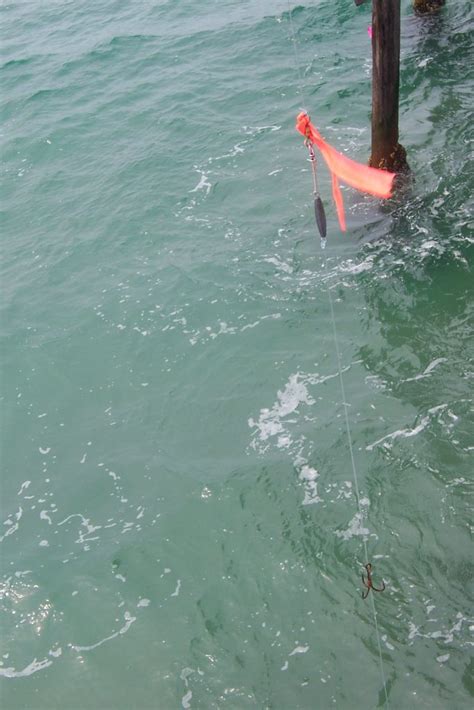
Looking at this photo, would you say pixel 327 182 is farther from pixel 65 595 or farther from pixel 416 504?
pixel 65 595

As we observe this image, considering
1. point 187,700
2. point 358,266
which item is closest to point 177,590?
point 187,700

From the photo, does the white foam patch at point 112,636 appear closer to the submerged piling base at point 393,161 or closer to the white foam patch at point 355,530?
the white foam patch at point 355,530

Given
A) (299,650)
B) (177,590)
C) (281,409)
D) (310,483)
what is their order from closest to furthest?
(299,650) < (177,590) < (310,483) < (281,409)

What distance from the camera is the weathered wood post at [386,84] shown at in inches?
363

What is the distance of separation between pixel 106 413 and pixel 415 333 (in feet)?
13.4

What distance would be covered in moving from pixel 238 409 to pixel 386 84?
5255 mm

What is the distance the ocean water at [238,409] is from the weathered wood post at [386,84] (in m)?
0.65

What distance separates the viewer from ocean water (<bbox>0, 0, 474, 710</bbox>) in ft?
20.0

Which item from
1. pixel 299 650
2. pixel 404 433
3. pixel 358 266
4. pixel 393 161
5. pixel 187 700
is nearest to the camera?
pixel 187 700

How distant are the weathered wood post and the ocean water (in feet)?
2.12

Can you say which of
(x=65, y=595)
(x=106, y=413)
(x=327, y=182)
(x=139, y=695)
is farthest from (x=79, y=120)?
(x=139, y=695)

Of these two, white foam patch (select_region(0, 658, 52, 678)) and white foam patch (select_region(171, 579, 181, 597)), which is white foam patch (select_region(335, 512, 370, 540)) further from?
white foam patch (select_region(0, 658, 52, 678))

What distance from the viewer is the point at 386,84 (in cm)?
978

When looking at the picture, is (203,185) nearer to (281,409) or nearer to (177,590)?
(281,409)
